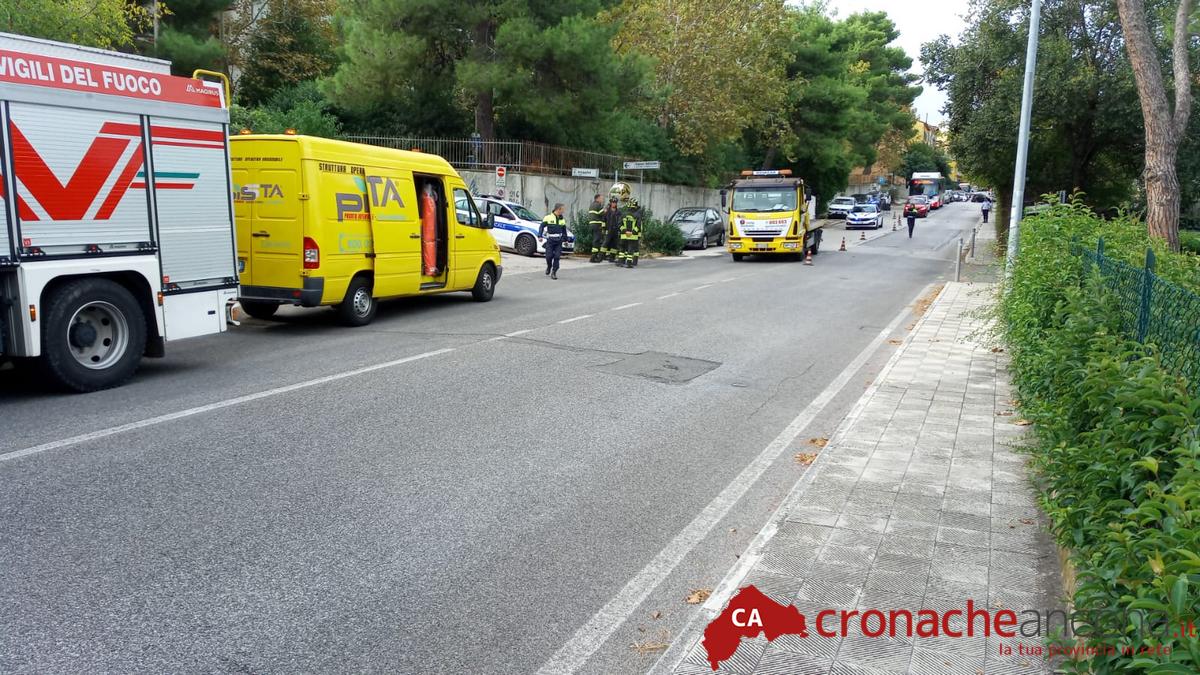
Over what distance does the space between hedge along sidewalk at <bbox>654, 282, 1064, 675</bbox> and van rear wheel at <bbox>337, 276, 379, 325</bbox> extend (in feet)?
23.8

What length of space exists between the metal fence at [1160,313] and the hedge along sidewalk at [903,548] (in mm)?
1245

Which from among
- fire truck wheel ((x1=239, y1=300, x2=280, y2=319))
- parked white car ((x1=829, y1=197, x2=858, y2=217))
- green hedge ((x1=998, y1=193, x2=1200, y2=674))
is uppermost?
parked white car ((x1=829, y1=197, x2=858, y2=217))

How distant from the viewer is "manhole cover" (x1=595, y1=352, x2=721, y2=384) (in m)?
9.59

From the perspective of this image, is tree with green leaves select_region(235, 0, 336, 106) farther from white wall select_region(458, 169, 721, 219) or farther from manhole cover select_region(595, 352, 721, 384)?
manhole cover select_region(595, 352, 721, 384)

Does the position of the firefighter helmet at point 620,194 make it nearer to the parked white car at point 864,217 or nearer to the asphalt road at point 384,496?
the asphalt road at point 384,496

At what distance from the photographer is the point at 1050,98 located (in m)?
26.2

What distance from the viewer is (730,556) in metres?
4.91

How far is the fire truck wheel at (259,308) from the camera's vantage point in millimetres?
12116

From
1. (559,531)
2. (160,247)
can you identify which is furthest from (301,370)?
(559,531)

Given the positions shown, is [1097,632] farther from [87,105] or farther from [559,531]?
[87,105]

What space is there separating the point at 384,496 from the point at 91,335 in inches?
172

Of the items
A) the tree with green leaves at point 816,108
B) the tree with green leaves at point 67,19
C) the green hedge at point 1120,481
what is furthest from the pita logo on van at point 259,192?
the tree with green leaves at point 816,108

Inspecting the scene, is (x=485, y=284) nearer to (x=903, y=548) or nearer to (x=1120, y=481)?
(x=903, y=548)

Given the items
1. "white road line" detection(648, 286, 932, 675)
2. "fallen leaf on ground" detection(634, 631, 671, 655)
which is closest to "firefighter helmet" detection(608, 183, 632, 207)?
"white road line" detection(648, 286, 932, 675)
